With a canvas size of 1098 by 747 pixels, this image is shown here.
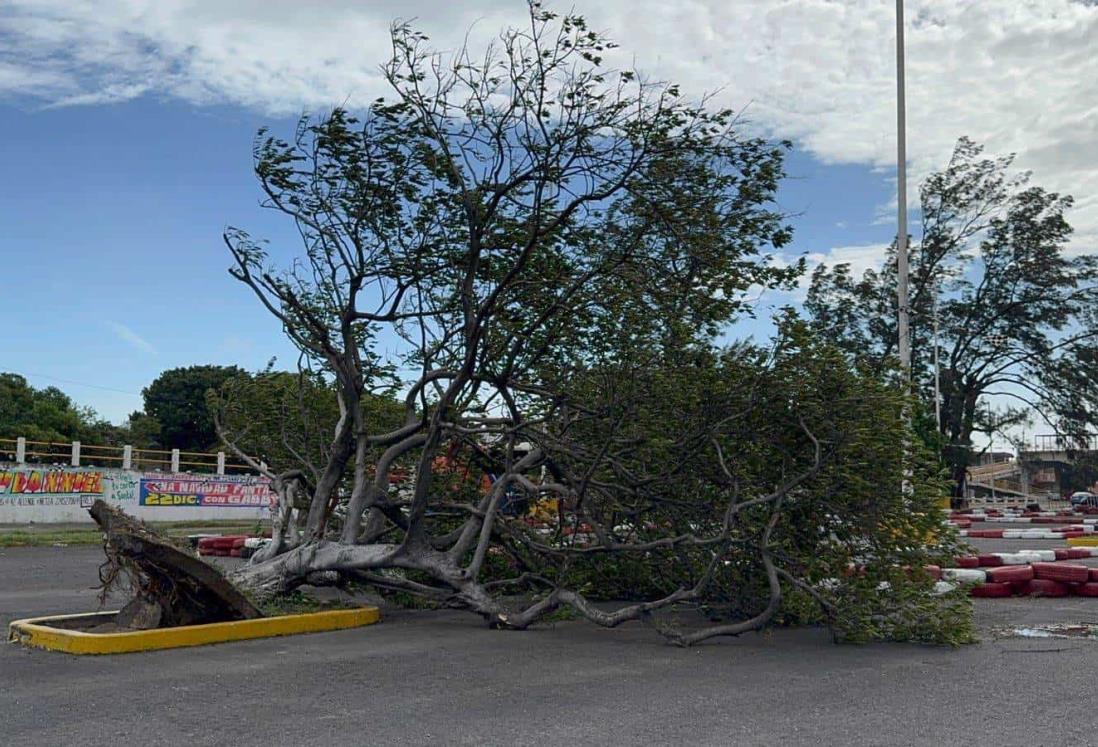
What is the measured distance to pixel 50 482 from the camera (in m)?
33.2

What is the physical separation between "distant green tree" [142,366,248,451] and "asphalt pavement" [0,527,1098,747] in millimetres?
55629

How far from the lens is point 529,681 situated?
8.23 meters

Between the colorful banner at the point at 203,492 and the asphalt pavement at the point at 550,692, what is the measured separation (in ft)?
85.5

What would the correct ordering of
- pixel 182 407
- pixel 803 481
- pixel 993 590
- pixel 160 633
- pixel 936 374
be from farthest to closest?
pixel 182 407 < pixel 936 374 < pixel 993 590 < pixel 803 481 < pixel 160 633

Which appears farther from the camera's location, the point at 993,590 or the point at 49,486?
the point at 49,486

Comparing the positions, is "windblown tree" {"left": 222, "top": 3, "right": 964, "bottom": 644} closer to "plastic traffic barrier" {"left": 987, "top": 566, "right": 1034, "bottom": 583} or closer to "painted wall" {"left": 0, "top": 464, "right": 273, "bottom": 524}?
"plastic traffic barrier" {"left": 987, "top": 566, "right": 1034, "bottom": 583}

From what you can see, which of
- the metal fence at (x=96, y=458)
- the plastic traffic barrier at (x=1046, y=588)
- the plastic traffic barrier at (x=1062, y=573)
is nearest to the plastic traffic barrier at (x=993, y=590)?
the plastic traffic barrier at (x=1046, y=588)

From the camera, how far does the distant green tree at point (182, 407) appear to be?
63.3 m

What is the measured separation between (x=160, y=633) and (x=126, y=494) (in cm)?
2817

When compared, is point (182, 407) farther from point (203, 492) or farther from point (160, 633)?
point (160, 633)

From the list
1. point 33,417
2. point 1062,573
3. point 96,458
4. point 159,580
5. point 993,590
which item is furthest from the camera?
point 33,417

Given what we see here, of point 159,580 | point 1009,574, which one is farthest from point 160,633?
point 1009,574

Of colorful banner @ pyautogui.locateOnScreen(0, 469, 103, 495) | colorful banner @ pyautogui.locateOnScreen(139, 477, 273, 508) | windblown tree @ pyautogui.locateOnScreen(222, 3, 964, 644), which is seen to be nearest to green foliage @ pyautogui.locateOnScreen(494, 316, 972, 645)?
windblown tree @ pyautogui.locateOnScreen(222, 3, 964, 644)

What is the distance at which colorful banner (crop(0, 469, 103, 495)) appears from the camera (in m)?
31.9
